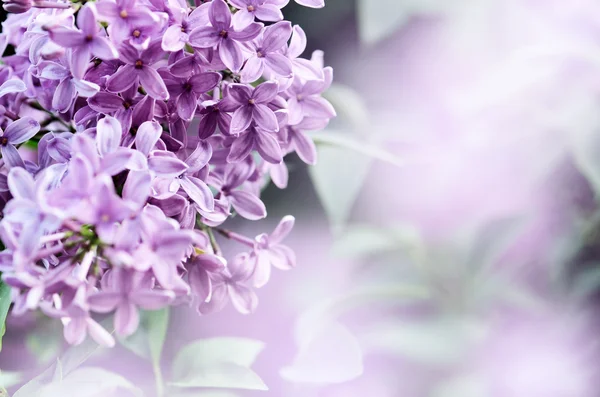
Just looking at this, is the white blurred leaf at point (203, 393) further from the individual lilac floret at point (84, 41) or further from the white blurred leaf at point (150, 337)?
the individual lilac floret at point (84, 41)

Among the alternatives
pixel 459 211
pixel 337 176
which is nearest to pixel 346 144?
pixel 337 176

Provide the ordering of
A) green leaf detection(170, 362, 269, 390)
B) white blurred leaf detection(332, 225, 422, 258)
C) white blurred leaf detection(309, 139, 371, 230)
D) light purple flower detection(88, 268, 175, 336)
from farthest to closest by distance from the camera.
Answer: white blurred leaf detection(332, 225, 422, 258) → white blurred leaf detection(309, 139, 371, 230) → green leaf detection(170, 362, 269, 390) → light purple flower detection(88, 268, 175, 336)

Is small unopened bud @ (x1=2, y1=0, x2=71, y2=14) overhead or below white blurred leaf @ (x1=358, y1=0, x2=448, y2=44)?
overhead

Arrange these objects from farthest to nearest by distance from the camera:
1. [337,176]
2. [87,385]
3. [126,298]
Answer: [337,176], [87,385], [126,298]

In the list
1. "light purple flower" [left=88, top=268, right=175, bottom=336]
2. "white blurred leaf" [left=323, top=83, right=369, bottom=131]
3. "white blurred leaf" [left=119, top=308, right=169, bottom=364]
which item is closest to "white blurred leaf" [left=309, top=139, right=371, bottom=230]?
"white blurred leaf" [left=323, top=83, right=369, bottom=131]

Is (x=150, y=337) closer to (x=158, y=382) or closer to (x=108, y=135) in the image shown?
(x=158, y=382)

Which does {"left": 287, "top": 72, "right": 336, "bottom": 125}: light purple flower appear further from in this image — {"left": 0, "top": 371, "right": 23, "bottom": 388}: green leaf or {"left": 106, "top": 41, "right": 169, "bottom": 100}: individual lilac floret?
{"left": 0, "top": 371, "right": 23, "bottom": 388}: green leaf
